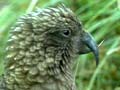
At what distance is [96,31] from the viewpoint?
4.07 metres

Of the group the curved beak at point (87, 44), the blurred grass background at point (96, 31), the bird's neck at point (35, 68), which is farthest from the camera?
the blurred grass background at point (96, 31)

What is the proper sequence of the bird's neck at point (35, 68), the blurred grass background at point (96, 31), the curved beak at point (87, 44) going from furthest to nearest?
the blurred grass background at point (96, 31) < the curved beak at point (87, 44) < the bird's neck at point (35, 68)

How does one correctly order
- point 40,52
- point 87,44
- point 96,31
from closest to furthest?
point 40,52 < point 87,44 < point 96,31

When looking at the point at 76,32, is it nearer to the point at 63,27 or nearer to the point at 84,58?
the point at 63,27

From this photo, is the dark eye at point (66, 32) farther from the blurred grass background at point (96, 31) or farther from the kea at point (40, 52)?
the blurred grass background at point (96, 31)

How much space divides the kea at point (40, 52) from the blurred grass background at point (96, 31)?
3.40 feet

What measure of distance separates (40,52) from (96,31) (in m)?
1.36

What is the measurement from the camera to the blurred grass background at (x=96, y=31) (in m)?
3.96

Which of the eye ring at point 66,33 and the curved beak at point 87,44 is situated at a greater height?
the eye ring at point 66,33

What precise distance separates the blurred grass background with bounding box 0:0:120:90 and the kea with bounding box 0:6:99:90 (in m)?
1.04

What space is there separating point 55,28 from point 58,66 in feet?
0.61

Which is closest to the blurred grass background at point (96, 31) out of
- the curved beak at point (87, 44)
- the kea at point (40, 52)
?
the curved beak at point (87, 44)

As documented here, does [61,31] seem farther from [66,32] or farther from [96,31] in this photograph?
[96,31]

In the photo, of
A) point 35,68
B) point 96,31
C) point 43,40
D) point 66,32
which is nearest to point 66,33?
point 66,32
